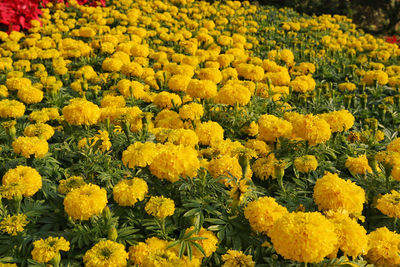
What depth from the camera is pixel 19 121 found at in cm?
324

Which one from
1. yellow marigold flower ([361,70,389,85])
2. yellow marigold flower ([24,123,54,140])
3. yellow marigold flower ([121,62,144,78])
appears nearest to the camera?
yellow marigold flower ([24,123,54,140])

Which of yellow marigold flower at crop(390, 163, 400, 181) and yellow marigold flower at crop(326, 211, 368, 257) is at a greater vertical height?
yellow marigold flower at crop(390, 163, 400, 181)

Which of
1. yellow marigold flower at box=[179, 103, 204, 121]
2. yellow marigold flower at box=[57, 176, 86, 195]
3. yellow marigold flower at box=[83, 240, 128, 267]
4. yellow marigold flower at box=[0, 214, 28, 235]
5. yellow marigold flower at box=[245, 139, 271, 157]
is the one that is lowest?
yellow marigold flower at box=[0, 214, 28, 235]

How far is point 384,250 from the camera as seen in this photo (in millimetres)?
1646

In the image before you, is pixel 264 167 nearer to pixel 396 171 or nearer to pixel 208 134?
pixel 208 134

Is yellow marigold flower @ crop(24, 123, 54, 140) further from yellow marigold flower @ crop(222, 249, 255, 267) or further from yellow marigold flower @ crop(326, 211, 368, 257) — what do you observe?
yellow marigold flower @ crop(326, 211, 368, 257)

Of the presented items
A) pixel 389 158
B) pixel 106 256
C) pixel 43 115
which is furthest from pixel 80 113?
pixel 389 158

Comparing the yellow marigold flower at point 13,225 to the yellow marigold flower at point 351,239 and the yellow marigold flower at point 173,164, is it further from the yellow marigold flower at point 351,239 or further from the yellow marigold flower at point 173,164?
the yellow marigold flower at point 351,239

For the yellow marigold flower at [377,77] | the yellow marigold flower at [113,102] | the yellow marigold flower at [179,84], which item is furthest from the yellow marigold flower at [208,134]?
the yellow marigold flower at [377,77]

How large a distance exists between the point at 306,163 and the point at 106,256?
1.36 metres

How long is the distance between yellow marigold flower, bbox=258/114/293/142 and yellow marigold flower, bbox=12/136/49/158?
1.54 meters

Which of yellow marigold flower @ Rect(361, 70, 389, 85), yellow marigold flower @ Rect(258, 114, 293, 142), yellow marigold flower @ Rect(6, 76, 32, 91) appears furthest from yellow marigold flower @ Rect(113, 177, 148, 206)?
yellow marigold flower @ Rect(361, 70, 389, 85)

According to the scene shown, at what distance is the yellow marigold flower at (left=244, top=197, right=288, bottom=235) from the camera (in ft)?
5.65

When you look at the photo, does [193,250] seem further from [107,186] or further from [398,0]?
[398,0]
